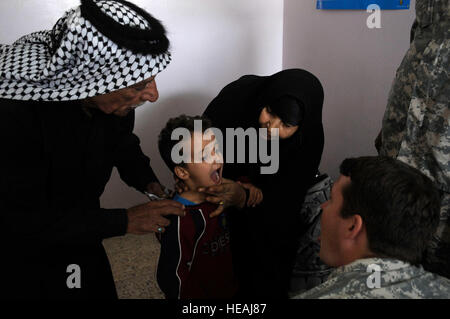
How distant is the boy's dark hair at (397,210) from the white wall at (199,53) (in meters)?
2.25

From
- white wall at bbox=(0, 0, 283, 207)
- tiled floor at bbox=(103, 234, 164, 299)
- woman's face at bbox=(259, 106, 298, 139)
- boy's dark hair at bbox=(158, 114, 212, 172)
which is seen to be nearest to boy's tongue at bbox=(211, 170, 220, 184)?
boy's dark hair at bbox=(158, 114, 212, 172)

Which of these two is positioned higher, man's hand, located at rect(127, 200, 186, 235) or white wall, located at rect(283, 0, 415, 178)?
white wall, located at rect(283, 0, 415, 178)

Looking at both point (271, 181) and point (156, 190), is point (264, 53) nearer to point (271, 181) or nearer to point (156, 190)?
point (271, 181)

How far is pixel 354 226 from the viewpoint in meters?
1.14

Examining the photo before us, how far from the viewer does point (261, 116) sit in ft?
6.17

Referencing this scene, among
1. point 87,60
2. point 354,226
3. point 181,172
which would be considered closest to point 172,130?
point 181,172

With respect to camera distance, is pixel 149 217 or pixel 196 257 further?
pixel 196 257

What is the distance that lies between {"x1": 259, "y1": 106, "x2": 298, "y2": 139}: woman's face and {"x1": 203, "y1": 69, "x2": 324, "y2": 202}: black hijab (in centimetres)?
4

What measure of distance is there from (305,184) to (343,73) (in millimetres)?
1162

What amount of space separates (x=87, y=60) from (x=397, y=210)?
906 millimetres

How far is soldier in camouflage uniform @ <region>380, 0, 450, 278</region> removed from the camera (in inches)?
58.0

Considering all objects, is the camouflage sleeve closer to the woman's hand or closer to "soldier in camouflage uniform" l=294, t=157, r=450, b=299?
"soldier in camouflage uniform" l=294, t=157, r=450, b=299
